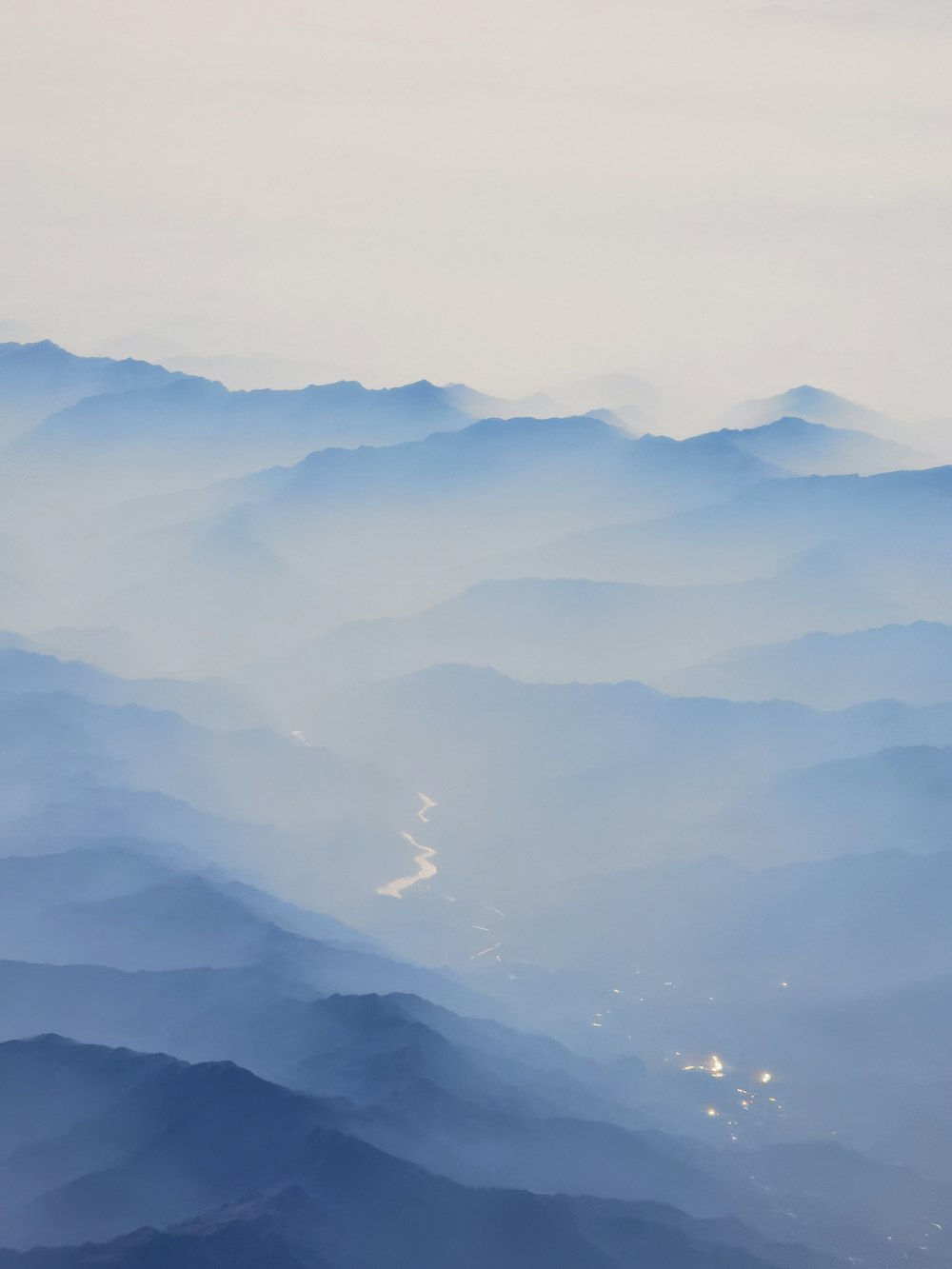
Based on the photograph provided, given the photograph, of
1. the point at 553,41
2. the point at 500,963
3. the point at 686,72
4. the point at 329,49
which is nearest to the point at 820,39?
the point at 686,72

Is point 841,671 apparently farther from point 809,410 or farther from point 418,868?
point 418,868

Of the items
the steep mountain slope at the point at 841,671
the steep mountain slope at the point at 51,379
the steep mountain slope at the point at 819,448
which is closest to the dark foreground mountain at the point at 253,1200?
the steep mountain slope at the point at 841,671

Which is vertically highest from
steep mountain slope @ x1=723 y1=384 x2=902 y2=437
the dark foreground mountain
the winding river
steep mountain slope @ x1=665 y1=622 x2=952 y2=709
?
steep mountain slope @ x1=723 y1=384 x2=902 y2=437

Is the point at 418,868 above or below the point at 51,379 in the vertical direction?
below

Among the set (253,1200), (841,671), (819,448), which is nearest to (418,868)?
(253,1200)

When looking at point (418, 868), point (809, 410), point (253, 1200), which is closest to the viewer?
point (253, 1200)

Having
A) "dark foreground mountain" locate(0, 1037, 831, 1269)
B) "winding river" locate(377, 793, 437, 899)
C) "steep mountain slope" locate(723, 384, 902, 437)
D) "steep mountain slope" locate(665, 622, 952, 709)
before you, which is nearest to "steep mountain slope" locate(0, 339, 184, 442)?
"winding river" locate(377, 793, 437, 899)

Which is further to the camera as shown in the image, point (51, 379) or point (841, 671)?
point (51, 379)

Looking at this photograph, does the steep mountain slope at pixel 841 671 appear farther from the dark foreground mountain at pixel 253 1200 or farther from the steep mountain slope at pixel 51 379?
the steep mountain slope at pixel 51 379

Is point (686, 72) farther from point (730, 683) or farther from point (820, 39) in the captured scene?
point (730, 683)

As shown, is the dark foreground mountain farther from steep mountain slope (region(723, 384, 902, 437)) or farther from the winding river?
steep mountain slope (region(723, 384, 902, 437))

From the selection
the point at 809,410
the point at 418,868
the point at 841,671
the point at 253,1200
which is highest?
the point at 809,410
